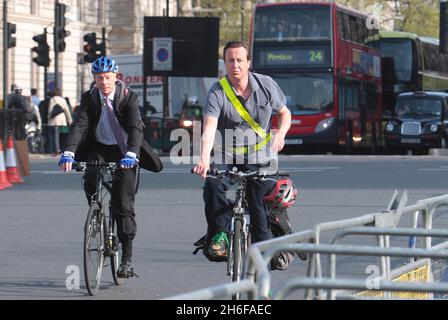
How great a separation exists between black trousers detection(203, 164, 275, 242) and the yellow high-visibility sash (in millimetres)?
106

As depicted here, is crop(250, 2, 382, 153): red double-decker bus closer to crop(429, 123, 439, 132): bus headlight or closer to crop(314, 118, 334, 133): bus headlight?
crop(314, 118, 334, 133): bus headlight

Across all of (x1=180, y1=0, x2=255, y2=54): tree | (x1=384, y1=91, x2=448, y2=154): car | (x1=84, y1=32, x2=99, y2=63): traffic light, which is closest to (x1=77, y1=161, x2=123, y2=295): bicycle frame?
(x1=84, y1=32, x2=99, y2=63): traffic light

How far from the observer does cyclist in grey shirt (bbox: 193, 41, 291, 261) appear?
9.04 meters

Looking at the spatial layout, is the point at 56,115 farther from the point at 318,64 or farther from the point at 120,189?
the point at 120,189

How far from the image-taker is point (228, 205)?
917 centimetres

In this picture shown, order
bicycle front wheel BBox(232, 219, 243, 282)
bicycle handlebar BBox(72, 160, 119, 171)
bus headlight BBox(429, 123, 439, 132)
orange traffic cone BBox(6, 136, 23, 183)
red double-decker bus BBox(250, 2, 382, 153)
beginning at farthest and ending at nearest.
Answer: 1. bus headlight BBox(429, 123, 439, 132)
2. red double-decker bus BBox(250, 2, 382, 153)
3. orange traffic cone BBox(6, 136, 23, 183)
4. bicycle handlebar BBox(72, 160, 119, 171)
5. bicycle front wheel BBox(232, 219, 243, 282)

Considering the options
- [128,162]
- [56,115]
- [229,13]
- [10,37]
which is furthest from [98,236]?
[229,13]

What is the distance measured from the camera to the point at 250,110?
9.15 metres

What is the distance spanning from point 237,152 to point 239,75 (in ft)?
1.65

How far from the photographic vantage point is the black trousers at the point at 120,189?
10.6 metres

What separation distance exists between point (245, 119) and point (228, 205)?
0.53 m

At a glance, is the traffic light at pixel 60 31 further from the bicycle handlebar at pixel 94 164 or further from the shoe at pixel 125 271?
the bicycle handlebar at pixel 94 164

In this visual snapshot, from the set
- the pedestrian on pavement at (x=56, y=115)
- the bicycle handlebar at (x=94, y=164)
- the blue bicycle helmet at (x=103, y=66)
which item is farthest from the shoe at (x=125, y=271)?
the pedestrian on pavement at (x=56, y=115)

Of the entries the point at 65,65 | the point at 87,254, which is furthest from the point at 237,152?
the point at 65,65
